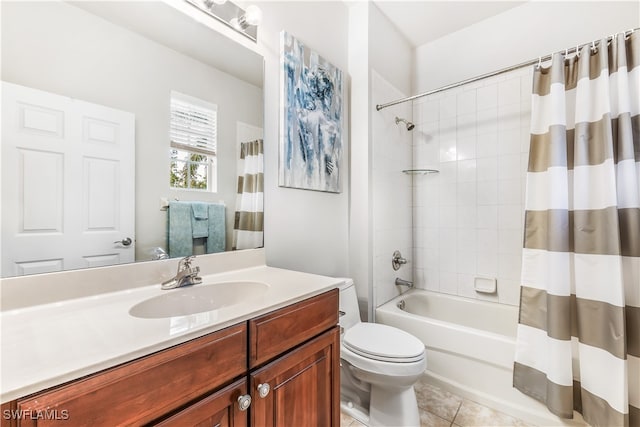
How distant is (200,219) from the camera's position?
1161 mm

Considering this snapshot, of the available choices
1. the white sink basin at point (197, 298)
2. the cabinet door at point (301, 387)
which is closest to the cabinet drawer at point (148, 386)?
the cabinet door at point (301, 387)

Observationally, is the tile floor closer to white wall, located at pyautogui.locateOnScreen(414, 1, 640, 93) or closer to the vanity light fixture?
the vanity light fixture

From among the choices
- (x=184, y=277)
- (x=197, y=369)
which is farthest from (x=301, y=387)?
(x=184, y=277)

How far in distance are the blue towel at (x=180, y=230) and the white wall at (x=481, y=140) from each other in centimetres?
192

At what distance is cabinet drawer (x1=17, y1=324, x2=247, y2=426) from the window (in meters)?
0.68

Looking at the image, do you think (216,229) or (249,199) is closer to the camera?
(216,229)

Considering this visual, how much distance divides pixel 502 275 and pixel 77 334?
2380 millimetres

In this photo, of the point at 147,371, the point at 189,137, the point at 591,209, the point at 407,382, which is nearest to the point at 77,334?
the point at 147,371

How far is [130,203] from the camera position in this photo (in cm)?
97

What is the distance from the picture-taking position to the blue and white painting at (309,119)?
1.49 metres

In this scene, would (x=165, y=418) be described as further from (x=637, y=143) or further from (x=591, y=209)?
(x=637, y=143)

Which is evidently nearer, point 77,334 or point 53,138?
point 77,334

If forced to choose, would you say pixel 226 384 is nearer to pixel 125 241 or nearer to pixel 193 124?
pixel 125 241

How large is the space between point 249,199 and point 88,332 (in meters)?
0.80
